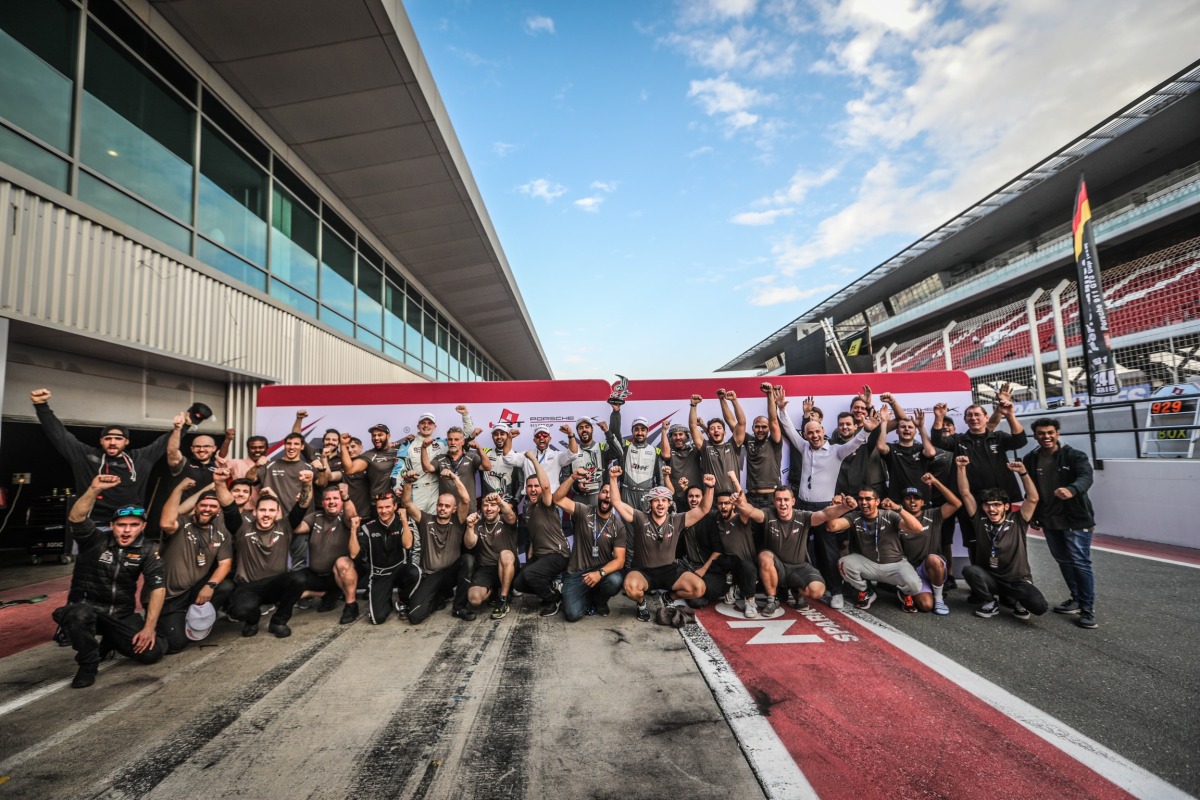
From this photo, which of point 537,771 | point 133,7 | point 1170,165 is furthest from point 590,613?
point 1170,165

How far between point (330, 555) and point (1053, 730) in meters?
5.83

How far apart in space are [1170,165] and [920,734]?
2753 cm

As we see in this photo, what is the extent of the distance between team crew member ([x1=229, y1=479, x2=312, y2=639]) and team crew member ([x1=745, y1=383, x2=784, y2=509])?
4.91m

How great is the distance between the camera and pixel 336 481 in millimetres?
5461

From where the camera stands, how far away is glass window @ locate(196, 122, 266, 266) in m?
7.09

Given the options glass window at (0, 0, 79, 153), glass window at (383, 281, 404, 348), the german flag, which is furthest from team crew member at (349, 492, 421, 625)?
the german flag

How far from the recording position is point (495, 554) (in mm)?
5129

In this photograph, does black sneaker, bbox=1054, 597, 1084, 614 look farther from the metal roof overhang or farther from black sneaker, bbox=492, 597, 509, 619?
the metal roof overhang

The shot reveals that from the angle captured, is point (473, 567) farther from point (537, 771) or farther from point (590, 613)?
point (537, 771)

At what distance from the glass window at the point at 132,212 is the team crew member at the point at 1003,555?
10.0 meters

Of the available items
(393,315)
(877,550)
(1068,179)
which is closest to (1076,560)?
(877,550)

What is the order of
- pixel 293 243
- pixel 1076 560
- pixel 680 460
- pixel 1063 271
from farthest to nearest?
pixel 1063 271 < pixel 293 243 < pixel 680 460 < pixel 1076 560

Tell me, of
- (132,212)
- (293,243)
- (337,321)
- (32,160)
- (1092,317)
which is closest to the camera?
(32,160)

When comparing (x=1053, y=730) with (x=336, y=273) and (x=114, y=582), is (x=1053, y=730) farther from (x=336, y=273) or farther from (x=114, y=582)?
(x=336, y=273)
